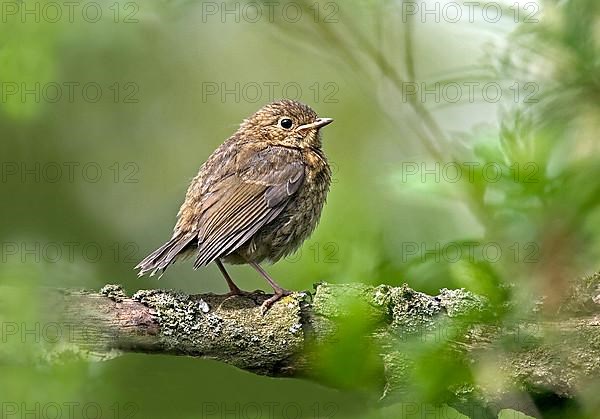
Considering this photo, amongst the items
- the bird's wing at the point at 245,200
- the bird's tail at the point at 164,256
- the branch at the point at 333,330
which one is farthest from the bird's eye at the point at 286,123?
the branch at the point at 333,330

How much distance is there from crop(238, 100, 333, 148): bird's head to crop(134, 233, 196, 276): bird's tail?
1.19 metres

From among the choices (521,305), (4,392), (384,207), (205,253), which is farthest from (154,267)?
(521,305)

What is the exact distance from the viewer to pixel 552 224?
1258mm

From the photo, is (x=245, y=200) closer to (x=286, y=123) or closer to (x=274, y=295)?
(x=286, y=123)

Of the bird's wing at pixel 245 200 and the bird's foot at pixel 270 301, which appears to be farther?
the bird's wing at pixel 245 200

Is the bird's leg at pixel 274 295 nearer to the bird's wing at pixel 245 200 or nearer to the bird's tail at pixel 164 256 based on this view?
the bird's wing at pixel 245 200

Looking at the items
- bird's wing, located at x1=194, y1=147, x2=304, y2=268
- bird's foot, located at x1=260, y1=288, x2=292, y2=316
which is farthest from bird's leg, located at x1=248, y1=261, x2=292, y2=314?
bird's wing, located at x1=194, y1=147, x2=304, y2=268

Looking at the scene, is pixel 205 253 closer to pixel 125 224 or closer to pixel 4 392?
pixel 4 392

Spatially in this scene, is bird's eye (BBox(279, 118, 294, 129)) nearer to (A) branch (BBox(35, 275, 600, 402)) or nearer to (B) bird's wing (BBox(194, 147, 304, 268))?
(B) bird's wing (BBox(194, 147, 304, 268))

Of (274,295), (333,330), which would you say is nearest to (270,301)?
(274,295)

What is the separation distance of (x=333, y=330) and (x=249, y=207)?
11.2ft

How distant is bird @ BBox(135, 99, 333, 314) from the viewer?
4.59m

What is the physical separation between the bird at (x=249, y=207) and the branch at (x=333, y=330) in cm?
79

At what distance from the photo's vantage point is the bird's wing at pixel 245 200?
4594 mm
